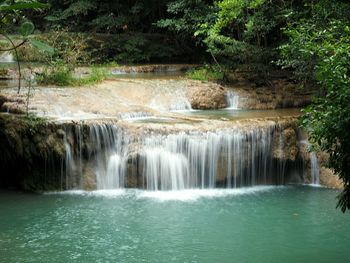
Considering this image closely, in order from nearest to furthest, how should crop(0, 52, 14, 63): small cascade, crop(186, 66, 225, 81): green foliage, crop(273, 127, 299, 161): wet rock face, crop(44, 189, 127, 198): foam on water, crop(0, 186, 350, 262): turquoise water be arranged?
crop(0, 186, 350, 262): turquoise water
crop(44, 189, 127, 198): foam on water
crop(273, 127, 299, 161): wet rock face
crop(186, 66, 225, 81): green foliage
crop(0, 52, 14, 63): small cascade

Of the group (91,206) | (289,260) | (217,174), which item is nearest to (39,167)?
(91,206)

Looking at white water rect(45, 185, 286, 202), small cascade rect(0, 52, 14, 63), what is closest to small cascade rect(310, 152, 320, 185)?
white water rect(45, 185, 286, 202)

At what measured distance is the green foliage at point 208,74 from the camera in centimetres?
1555

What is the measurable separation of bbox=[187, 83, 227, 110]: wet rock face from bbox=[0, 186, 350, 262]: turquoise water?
368 centimetres

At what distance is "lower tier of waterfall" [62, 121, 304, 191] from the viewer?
35.2 feet

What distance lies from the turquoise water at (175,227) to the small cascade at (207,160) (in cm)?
32

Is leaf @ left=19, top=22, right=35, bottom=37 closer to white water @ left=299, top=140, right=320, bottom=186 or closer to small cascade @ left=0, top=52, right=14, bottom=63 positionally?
white water @ left=299, top=140, right=320, bottom=186

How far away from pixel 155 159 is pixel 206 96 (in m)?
3.83

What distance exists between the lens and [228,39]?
1436 cm

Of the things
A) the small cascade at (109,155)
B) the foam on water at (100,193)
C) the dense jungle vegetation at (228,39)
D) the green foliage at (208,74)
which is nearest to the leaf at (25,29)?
the dense jungle vegetation at (228,39)

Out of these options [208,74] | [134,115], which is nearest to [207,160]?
[134,115]

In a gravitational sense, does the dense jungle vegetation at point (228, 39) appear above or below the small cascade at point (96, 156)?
above

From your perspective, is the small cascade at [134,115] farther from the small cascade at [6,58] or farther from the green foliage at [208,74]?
the small cascade at [6,58]

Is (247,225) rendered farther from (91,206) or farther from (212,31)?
(212,31)
